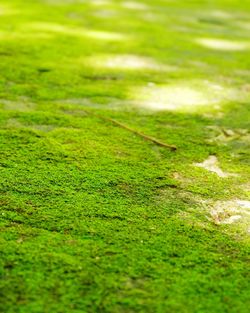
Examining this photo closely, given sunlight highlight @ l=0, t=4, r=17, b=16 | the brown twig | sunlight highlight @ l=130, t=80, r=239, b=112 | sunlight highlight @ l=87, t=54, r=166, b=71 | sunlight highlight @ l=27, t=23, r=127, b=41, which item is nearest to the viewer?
the brown twig

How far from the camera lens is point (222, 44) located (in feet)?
17.1

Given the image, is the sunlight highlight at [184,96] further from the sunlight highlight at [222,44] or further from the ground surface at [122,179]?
the sunlight highlight at [222,44]

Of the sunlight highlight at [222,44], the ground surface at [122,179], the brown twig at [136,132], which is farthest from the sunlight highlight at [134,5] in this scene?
the brown twig at [136,132]

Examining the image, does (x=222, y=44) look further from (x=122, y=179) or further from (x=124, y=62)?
(x=122, y=179)

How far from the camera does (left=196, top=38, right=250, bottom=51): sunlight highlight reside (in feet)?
16.5

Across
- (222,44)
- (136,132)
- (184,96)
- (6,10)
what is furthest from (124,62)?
(6,10)

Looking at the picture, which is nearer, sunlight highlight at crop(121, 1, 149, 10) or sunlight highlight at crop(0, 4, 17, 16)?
sunlight highlight at crop(0, 4, 17, 16)

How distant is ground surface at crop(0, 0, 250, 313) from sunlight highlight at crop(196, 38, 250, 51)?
37cm

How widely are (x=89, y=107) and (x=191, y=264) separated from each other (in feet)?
5.36

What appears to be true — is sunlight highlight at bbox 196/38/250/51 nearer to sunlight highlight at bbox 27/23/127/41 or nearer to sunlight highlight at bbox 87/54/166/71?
sunlight highlight at bbox 27/23/127/41

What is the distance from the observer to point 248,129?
9.61 ft

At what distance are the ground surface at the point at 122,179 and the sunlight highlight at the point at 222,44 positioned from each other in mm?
372

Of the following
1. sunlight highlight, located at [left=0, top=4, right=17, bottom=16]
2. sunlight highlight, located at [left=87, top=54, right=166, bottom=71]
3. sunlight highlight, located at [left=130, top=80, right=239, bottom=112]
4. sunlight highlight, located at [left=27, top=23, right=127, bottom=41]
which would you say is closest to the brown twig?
sunlight highlight, located at [left=130, top=80, right=239, bottom=112]

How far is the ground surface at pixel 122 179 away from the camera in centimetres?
153
